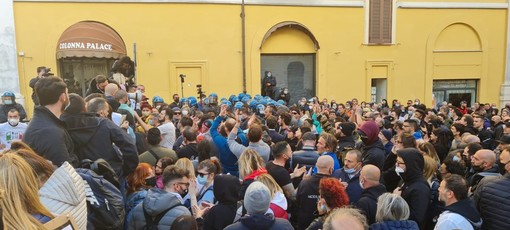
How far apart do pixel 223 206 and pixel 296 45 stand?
1730 centimetres

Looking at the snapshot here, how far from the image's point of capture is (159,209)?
352 centimetres

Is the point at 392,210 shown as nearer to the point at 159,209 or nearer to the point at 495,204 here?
the point at 495,204

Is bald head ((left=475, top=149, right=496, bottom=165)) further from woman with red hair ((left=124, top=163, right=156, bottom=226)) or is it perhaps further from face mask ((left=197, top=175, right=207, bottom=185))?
woman with red hair ((left=124, top=163, right=156, bottom=226))

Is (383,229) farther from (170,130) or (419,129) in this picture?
(419,129)

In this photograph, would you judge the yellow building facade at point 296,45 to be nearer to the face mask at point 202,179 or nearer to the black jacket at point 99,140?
the face mask at point 202,179

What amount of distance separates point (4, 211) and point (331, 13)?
2028 centimetres

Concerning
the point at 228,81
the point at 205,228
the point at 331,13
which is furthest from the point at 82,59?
the point at 205,228

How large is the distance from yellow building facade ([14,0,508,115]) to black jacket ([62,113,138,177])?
1421 cm

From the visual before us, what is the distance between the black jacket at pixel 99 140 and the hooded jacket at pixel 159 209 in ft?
1.67

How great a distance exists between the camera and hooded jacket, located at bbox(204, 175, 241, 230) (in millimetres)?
4066

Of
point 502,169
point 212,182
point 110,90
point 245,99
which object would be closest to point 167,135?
point 110,90

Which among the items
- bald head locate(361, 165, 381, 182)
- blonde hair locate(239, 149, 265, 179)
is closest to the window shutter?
blonde hair locate(239, 149, 265, 179)

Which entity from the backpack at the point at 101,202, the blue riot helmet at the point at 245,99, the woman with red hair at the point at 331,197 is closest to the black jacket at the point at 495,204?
the woman with red hair at the point at 331,197

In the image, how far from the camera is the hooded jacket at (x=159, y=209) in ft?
11.5
